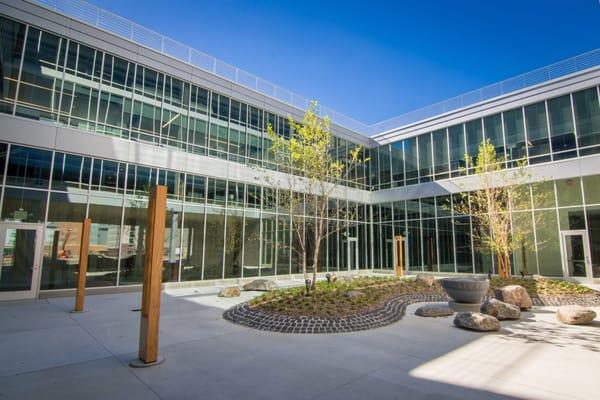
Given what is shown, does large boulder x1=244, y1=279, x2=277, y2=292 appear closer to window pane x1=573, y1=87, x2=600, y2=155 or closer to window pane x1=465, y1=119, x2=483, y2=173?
window pane x1=465, y1=119, x2=483, y2=173

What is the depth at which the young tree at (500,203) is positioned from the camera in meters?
16.4

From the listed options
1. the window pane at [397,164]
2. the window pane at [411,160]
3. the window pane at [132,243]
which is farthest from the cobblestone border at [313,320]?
Answer: the window pane at [397,164]

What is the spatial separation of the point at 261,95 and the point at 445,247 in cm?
1616

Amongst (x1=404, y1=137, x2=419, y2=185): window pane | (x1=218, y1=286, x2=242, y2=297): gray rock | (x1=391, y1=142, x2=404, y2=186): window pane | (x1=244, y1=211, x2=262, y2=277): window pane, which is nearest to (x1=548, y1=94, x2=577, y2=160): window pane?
(x1=404, y1=137, x2=419, y2=185): window pane

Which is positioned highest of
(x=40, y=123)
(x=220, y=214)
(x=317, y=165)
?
(x=40, y=123)

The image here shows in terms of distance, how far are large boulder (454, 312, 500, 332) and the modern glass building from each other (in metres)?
5.87

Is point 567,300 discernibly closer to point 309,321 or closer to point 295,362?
point 309,321

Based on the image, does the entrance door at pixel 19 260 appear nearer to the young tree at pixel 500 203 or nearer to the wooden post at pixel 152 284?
the wooden post at pixel 152 284

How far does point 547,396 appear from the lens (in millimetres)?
4566

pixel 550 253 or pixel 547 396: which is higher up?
pixel 550 253

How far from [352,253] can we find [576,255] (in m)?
13.6

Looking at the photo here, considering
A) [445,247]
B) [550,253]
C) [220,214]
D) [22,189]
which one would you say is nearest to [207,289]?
[220,214]

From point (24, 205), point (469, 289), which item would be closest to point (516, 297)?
point (469, 289)

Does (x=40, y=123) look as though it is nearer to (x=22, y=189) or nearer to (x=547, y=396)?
(x=22, y=189)
